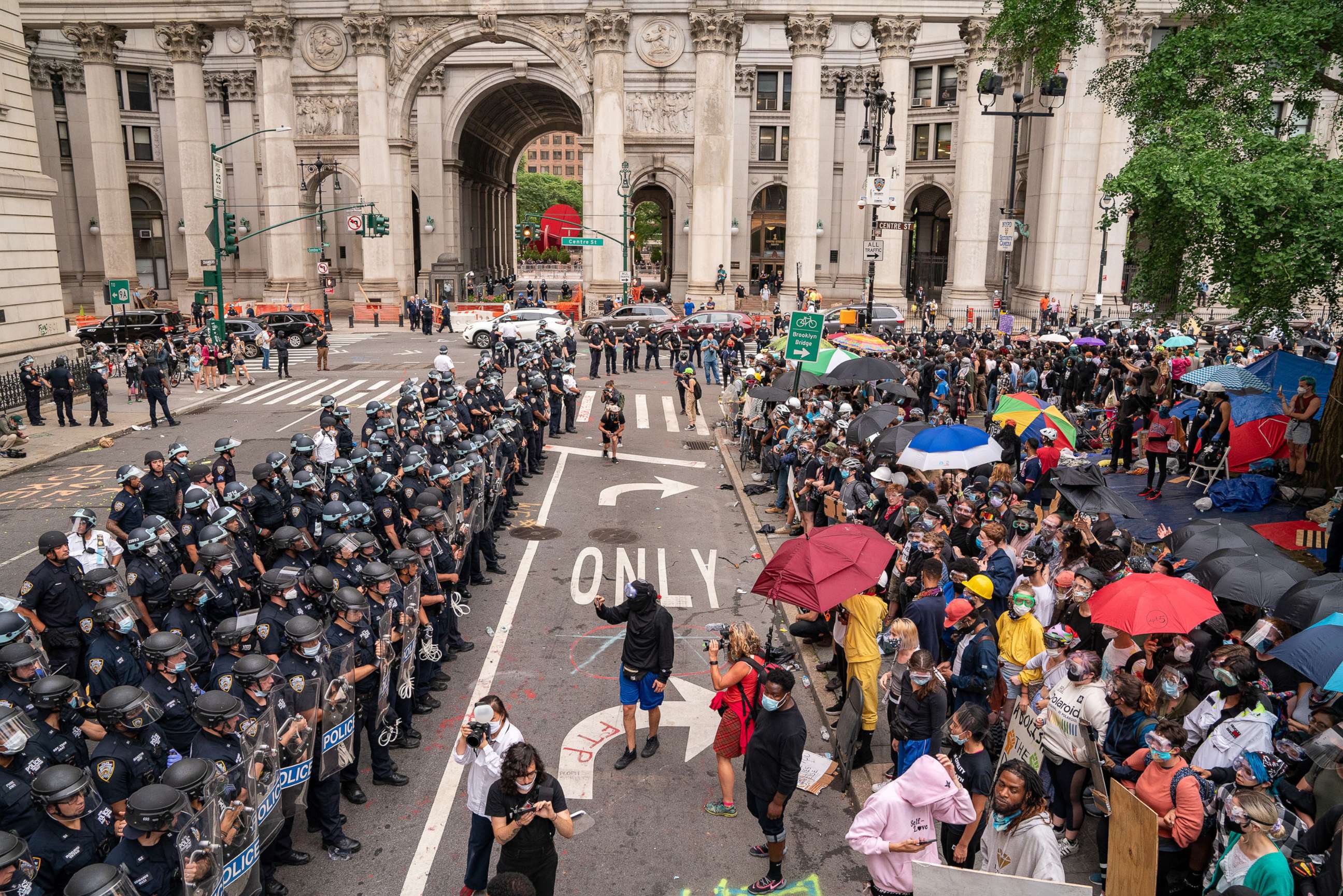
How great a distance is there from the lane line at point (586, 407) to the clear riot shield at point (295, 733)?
19.3 meters

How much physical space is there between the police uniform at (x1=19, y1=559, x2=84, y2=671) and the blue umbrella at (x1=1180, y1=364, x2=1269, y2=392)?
16.8m

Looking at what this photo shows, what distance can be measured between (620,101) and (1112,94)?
35.3m

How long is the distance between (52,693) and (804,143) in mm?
46530

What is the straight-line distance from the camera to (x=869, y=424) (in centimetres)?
1662

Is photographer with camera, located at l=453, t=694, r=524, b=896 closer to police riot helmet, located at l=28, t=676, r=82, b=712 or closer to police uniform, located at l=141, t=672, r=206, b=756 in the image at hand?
police uniform, located at l=141, t=672, r=206, b=756

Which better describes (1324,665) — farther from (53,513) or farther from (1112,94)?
(53,513)

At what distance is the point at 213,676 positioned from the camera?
24.2ft

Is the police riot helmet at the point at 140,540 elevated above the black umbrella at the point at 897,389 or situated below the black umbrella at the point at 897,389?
below

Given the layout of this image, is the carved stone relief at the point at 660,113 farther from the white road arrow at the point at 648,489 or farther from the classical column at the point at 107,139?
the white road arrow at the point at 648,489

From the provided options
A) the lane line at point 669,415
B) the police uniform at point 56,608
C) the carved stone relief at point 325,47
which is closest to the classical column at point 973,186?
the lane line at point 669,415

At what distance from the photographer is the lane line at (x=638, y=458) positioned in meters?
22.4

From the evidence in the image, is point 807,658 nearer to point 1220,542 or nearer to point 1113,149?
point 1220,542

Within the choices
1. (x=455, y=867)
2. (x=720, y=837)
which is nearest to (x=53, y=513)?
(x=455, y=867)

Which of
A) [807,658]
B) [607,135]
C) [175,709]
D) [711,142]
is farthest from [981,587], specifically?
[607,135]
